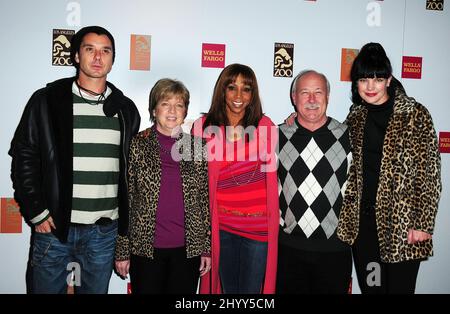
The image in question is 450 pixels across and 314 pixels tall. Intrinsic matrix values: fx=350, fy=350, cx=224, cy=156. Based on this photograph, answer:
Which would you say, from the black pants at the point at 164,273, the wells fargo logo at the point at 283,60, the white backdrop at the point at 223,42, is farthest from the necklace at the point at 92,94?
the wells fargo logo at the point at 283,60

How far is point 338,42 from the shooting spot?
271 cm

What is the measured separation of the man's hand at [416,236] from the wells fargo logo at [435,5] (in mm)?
1920

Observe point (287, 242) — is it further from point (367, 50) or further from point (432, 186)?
point (367, 50)

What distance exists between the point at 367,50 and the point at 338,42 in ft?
2.49

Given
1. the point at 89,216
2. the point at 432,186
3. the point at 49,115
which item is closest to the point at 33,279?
the point at 89,216

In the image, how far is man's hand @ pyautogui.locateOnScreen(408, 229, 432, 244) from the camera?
6.14ft

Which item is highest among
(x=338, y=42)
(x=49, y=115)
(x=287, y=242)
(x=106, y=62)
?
(x=338, y=42)

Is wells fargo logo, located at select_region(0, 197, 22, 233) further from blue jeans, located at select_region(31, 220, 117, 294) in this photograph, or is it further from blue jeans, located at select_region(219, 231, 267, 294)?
blue jeans, located at select_region(219, 231, 267, 294)

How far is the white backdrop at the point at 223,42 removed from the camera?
2.49 meters

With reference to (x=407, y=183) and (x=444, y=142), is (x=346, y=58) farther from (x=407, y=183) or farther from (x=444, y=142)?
(x=407, y=183)

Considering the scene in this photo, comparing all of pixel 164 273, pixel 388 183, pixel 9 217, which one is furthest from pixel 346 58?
pixel 9 217

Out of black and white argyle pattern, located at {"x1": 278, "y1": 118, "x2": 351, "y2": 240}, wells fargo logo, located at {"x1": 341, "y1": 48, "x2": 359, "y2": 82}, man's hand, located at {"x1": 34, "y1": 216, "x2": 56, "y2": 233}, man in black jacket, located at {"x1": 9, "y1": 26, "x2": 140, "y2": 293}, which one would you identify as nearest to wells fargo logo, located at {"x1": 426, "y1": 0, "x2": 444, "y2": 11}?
wells fargo logo, located at {"x1": 341, "y1": 48, "x2": 359, "y2": 82}

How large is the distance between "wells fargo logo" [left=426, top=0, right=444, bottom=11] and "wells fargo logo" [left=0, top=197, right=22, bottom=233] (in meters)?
3.51

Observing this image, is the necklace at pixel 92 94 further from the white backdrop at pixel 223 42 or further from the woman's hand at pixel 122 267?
the woman's hand at pixel 122 267
